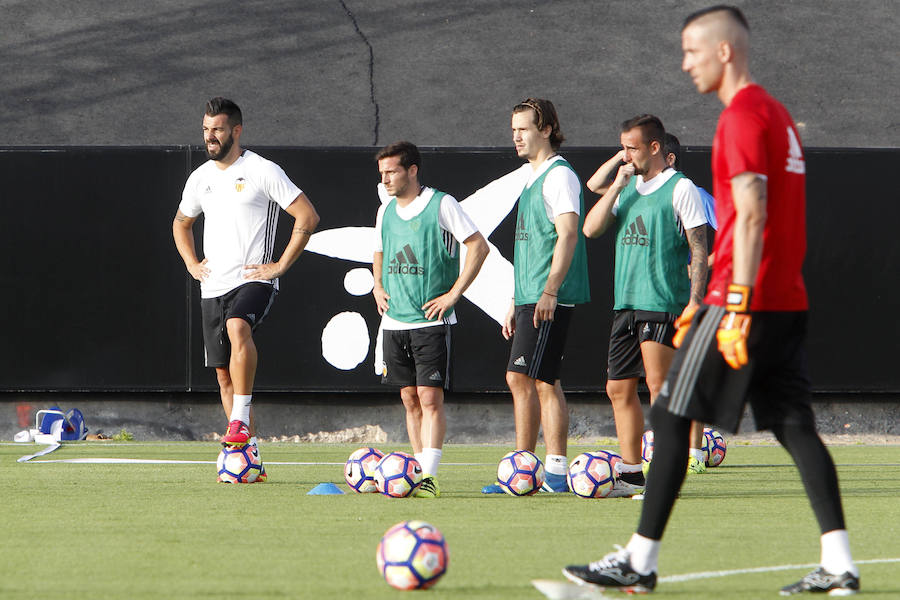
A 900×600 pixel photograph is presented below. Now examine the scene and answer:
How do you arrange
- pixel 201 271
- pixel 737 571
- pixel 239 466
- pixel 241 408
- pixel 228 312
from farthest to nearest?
pixel 201 271 → pixel 228 312 → pixel 241 408 → pixel 239 466 → pixel 737 571

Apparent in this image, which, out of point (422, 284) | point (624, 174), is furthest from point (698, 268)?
point (422, 284)

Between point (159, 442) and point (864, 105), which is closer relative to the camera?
point (159, 442)

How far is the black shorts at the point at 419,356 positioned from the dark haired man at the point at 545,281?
414 millimetres

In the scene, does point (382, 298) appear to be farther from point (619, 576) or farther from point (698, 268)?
point (619, 576)

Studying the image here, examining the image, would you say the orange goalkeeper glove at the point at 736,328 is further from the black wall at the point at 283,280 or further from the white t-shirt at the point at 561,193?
the black wall at the point at 283,280

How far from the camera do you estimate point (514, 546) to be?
16.8 ft

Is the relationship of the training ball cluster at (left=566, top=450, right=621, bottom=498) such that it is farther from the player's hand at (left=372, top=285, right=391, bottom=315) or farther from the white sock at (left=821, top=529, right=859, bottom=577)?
the white sock at (left=821, top=529, right=859, bottom=577)

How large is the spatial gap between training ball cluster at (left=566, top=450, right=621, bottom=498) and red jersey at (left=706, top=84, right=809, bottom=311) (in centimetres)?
300

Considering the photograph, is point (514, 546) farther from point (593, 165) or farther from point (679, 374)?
point (593, 165)

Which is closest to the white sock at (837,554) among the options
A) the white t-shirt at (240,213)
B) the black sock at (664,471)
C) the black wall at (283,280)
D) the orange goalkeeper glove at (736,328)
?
the black sock at (664,471)

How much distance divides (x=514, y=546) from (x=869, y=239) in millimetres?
7640

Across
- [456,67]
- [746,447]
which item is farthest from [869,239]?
[456,67]

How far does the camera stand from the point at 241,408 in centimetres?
801

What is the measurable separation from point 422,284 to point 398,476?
115 centimetres
